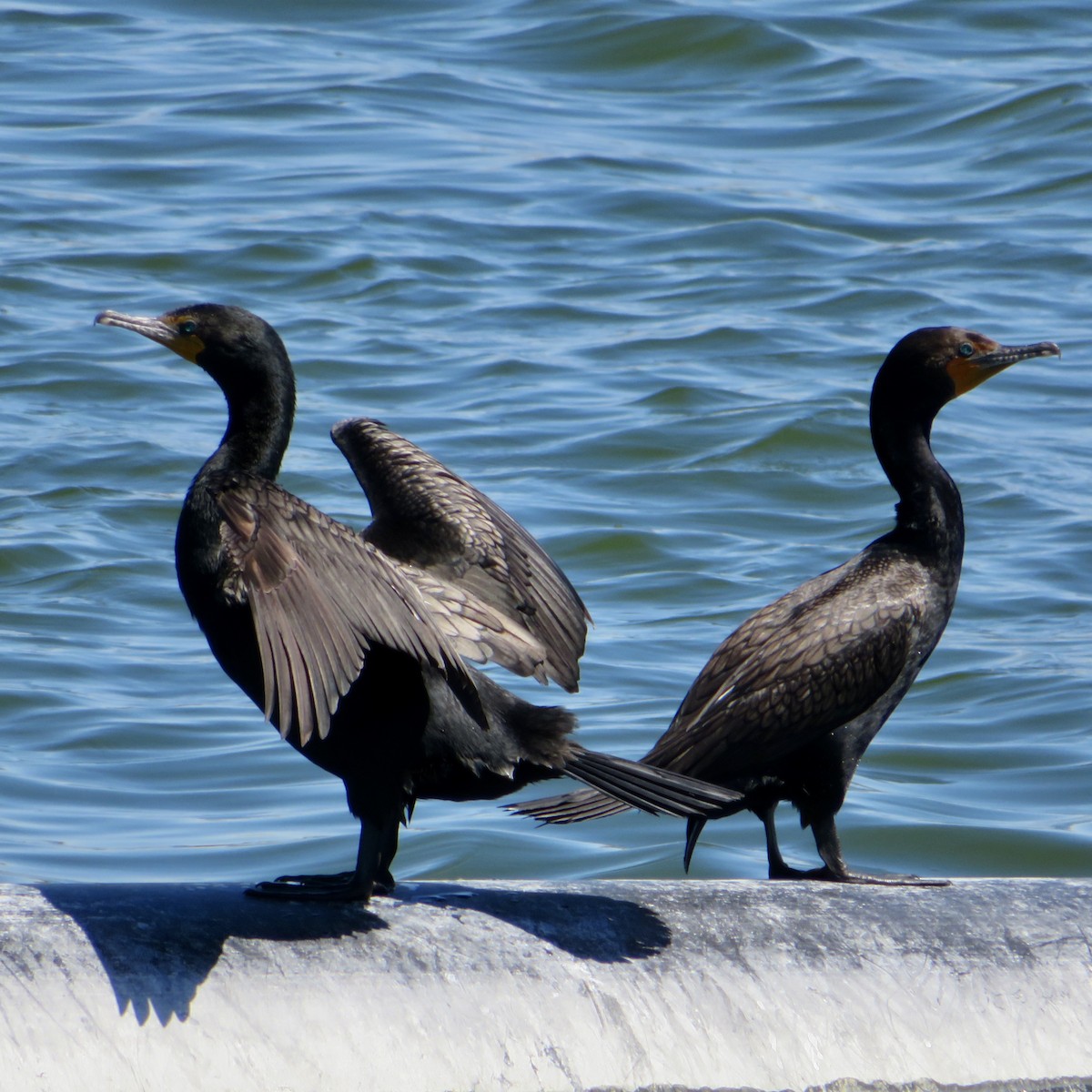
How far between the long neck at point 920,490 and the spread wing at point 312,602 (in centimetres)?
159

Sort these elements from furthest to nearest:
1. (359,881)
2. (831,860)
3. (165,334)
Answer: (831,860) → (165,334) → (359,881)

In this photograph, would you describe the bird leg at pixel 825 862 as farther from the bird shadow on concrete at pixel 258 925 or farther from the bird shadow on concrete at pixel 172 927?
the bird shadow on concrete at pixel 172 927

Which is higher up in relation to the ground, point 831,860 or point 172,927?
point 172,927

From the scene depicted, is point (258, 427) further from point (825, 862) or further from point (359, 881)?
point (825, 862)

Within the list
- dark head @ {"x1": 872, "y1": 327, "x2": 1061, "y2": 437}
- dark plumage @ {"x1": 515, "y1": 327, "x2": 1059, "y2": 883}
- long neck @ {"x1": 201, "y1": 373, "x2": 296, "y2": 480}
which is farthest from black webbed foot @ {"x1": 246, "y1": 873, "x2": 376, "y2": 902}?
dark head @ {"x1": 872, "y1": 327, "x2": 1061, "y2": 437}

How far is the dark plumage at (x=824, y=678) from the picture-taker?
4.47m

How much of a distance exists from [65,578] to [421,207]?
5.23 meters

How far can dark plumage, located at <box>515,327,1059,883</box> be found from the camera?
14.7ft

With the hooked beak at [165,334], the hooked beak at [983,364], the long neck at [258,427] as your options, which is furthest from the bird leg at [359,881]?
the hooked beak at [983,364]

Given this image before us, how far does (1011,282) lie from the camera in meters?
12.9

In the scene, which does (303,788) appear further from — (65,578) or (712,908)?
(712,908)

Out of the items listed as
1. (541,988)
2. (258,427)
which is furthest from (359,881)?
(258,427)

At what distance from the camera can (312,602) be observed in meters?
3.45

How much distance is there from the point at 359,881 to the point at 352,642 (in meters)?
0.46
